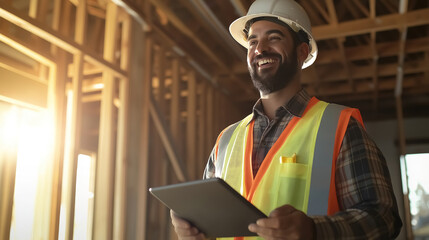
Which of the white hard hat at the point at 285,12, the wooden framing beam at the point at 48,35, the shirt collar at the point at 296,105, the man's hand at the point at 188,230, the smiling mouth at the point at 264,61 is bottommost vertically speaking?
the man's hand at the point at 188,230

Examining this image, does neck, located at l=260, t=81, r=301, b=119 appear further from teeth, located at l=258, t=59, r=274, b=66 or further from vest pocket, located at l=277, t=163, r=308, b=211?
vest pocket, located at l=277, t=163, r=308, b=211

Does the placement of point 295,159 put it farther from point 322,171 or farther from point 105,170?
point 105,170

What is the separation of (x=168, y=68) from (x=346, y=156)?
175 inches

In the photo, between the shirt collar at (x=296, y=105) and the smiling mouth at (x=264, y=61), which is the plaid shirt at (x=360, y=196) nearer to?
the shirt collar at (x=296, y=105)

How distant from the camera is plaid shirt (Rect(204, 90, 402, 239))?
1.29 m

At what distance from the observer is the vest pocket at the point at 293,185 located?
151cm

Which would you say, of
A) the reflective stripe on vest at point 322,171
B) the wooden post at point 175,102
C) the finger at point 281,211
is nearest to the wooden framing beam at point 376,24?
the wooden post at point 175,102

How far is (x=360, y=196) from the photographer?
4.59 feet

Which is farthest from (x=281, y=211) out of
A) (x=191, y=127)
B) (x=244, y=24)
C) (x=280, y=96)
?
(x=191, y=127)

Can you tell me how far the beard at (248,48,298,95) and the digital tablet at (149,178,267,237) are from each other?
26.7 inches

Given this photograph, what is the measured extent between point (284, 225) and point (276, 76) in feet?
2.60

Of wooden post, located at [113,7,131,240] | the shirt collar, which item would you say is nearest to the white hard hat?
the shirt collar

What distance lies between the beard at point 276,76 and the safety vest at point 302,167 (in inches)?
7.2

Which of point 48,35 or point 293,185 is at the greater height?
point 48,35
